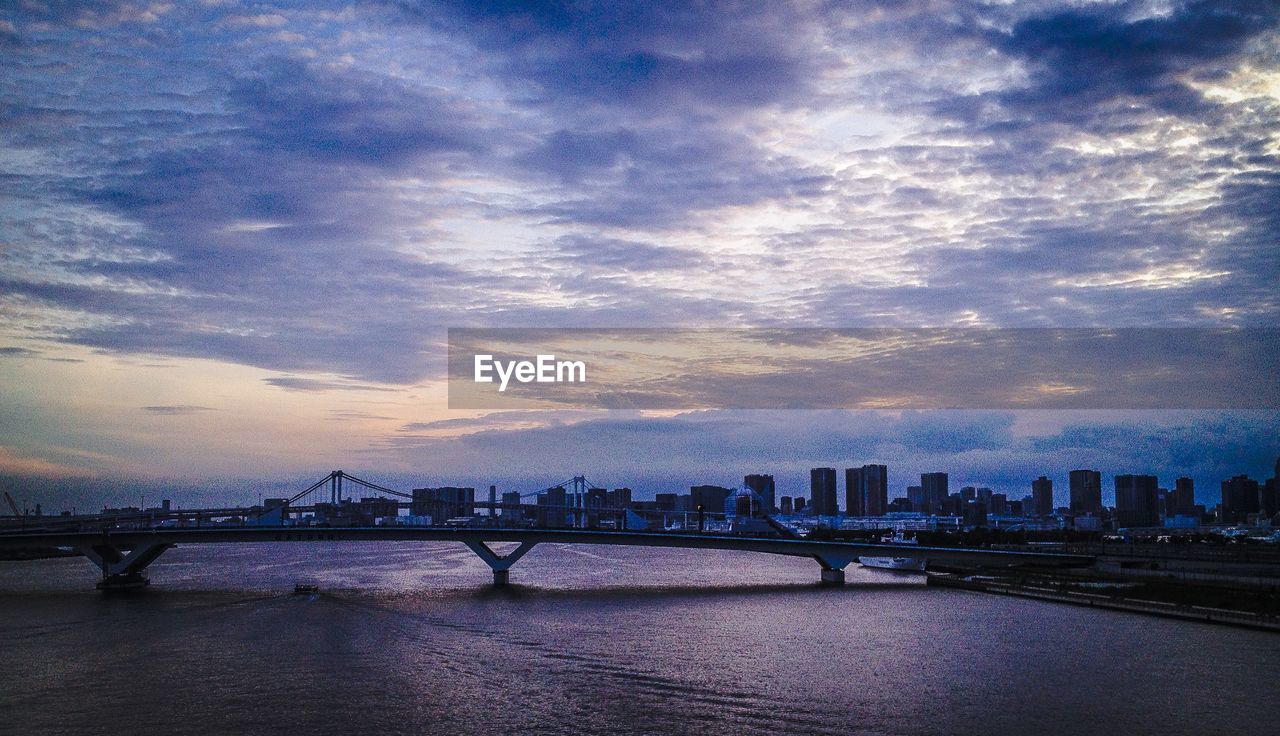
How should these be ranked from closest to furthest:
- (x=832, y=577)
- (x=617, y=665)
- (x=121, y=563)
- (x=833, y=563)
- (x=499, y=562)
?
(x=617, y=665)
(x=121, y=563)
(x=499, y=562)
(x=832, y=577)
(x=833, y=563)

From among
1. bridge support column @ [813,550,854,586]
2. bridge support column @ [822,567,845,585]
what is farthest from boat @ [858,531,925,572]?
bridge support column @ [822,567,845,585]

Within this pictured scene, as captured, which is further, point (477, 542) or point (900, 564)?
point (900, 564)

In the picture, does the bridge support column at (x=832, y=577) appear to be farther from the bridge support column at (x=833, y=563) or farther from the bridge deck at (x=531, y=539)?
the bridge deck at (x=531, y=539)

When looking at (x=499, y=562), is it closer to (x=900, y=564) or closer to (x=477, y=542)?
(x=477, y=542)

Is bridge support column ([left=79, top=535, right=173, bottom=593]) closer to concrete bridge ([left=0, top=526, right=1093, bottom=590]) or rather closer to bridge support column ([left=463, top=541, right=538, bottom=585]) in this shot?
concrete bridge ([left=0, top=526, right=1093, bottom=590])

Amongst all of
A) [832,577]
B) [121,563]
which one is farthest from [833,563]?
[121,563]

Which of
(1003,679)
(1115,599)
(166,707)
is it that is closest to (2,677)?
(166,707)

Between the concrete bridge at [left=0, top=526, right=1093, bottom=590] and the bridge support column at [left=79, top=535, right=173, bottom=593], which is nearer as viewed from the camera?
the bridge support column at [left=79, top=535, right=173, bottom=593]

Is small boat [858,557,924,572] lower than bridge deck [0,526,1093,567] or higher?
lower

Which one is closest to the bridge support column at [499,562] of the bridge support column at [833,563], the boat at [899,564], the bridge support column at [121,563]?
the bridge support column at [833,563]
